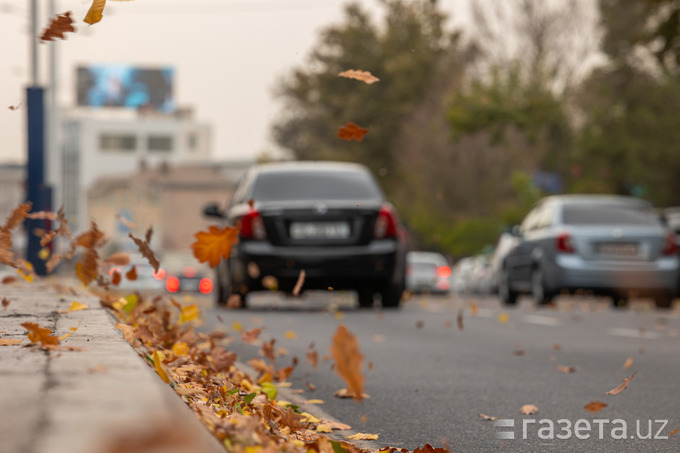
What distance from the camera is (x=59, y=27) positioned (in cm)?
555

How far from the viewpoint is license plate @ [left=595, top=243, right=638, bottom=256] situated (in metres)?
15.7

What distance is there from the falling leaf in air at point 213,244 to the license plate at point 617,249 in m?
9.82

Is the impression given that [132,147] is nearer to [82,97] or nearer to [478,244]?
[82,97]

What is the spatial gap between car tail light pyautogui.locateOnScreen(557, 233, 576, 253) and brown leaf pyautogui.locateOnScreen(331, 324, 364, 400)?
37.0 feet

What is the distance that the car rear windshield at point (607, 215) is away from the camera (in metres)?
16.1

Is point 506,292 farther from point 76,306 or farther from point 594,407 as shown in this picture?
point 76,306

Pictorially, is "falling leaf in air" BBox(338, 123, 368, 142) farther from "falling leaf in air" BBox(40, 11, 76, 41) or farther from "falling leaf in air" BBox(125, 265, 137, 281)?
"falling leaf in air" BBox(125, 265, 137, 281)

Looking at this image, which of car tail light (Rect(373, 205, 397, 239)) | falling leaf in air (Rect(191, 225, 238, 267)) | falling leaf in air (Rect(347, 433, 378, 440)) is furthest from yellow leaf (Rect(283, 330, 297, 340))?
falling leaf in air (Rect(347, 433, 378, 440))

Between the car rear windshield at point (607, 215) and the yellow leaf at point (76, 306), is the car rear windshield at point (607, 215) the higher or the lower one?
the higher one

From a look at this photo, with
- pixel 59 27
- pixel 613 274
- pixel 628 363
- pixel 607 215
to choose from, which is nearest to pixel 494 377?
pixel 628 363

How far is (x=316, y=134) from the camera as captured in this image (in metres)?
66.6

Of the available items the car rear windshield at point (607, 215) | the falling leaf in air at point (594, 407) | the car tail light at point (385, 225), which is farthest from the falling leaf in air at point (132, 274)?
the car rear windshield at point (607, 215)

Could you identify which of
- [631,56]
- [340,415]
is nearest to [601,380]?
[340,415]

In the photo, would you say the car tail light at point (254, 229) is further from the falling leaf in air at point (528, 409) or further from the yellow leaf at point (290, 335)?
the falling leaf in air at point (528, 409)
